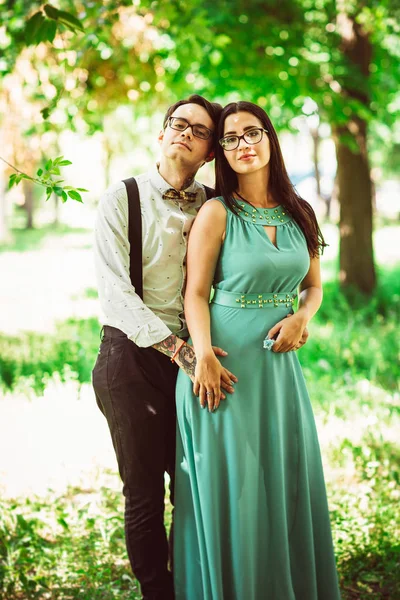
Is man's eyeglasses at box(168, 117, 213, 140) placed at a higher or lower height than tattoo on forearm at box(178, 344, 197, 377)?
higher

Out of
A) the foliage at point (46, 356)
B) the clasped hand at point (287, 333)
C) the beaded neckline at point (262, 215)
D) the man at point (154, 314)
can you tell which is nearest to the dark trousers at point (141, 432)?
the man at point (154, 314)

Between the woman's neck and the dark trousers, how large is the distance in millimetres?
833

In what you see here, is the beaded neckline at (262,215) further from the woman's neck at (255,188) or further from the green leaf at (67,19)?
the green leaf at (67,19)

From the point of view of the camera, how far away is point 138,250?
2729 mm

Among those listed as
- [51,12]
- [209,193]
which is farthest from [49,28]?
[209,193]

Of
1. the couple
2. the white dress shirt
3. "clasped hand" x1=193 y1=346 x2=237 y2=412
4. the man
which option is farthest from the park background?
"clasped hand" x1=193 y1=346 x2=237 y2=412

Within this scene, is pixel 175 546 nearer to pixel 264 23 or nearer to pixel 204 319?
pixel 204 319

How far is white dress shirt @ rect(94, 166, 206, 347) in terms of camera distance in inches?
103

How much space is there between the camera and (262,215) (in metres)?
2.76

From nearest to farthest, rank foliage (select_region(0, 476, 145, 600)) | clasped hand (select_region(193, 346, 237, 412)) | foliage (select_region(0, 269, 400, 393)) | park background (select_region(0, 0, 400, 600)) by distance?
clasped hand (select_region(193, 346, 237, 412))
foliage (select_region(0, 476, 145, 600))
park background (select_region(0, 0, 400, 600))
foliage (select_region(0, 269, 400, 393))

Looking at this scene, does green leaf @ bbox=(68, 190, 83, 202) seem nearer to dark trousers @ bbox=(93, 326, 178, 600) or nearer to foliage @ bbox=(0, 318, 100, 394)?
dark trousers @ bbox=(93, 326, 178, 600)

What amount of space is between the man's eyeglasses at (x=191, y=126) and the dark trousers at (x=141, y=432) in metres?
0.96

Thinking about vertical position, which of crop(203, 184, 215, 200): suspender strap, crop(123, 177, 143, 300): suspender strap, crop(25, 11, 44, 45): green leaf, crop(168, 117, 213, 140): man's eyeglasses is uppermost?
crop(25, 11, 44, 45): green leaf

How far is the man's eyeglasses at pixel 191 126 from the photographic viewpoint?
108 inches
